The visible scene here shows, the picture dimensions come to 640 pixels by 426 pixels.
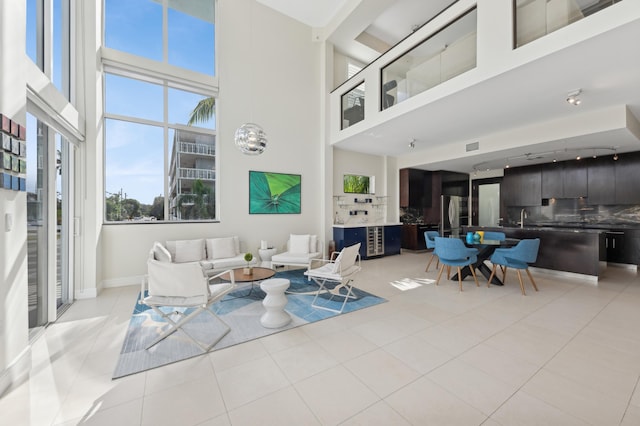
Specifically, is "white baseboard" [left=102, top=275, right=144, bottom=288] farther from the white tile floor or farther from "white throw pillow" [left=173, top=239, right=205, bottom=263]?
the white tile floor

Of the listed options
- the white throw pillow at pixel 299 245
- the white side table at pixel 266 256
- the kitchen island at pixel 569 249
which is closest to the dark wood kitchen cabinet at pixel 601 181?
the kitchen island at pixel 569 249

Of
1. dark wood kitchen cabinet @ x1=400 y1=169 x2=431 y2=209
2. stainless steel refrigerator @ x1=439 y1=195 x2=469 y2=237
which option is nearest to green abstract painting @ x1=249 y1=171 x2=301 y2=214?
dark wood kitchen cabinet @ x1=400 y1=169 x2=431 y2=209

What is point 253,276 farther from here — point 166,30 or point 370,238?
point 166,30

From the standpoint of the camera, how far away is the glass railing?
2820 mm

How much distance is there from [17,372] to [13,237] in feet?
3.55

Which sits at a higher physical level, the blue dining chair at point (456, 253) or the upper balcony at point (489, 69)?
the upper balcony at point (489, 69)

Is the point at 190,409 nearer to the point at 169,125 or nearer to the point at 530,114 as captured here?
the point at 169,125

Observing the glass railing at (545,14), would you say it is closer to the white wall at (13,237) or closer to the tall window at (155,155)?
the white wall at (13,237)

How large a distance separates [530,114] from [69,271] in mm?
8044

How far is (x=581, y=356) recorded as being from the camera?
93.0 inches

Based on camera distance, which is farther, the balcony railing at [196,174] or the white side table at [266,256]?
the white side table at [266,256]

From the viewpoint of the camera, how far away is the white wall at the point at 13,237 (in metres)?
1.96

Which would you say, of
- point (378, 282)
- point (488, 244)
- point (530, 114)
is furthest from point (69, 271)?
point (530, 114)

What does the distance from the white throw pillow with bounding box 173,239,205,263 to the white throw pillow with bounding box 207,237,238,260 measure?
0.15m
